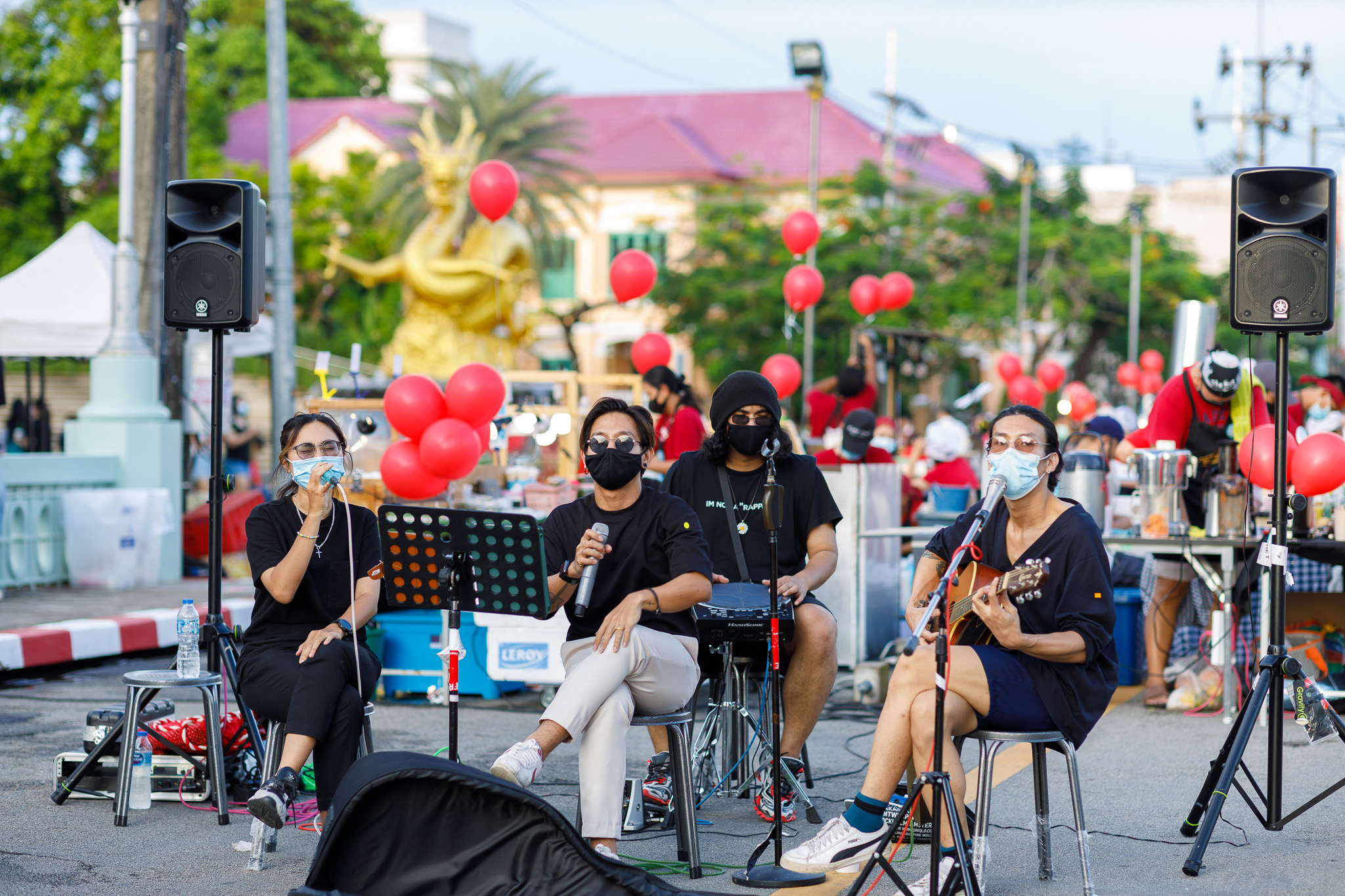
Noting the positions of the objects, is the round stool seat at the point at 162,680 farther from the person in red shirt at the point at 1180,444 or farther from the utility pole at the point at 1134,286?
the utility pole at the point at 1134,286

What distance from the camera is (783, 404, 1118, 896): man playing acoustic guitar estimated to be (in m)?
4.78

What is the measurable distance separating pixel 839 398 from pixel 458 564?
8.07 meters

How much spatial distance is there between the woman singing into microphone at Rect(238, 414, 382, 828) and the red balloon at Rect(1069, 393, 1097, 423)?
46.2ft

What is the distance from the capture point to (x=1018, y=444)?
4.97 metres

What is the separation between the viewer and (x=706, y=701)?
7.83m

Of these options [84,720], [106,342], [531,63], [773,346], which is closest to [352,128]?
[531,63]

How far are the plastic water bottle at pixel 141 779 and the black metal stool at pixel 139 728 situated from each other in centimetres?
8

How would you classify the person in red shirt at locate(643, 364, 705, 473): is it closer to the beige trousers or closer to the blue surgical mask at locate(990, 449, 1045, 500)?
the beige trousers

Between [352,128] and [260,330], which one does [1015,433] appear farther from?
[352,128]

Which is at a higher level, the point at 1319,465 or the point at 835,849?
the point at 1319,465

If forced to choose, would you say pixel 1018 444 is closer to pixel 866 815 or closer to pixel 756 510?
pixel 866 815

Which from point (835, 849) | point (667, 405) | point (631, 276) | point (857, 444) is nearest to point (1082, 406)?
point (631, 276)

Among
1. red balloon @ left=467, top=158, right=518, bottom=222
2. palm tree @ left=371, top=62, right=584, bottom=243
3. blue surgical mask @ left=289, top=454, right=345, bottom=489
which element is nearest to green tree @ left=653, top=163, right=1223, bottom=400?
palm tree @ left=371, top=62, right=584, bottom=243

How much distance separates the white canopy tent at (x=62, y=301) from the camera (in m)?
14.4
